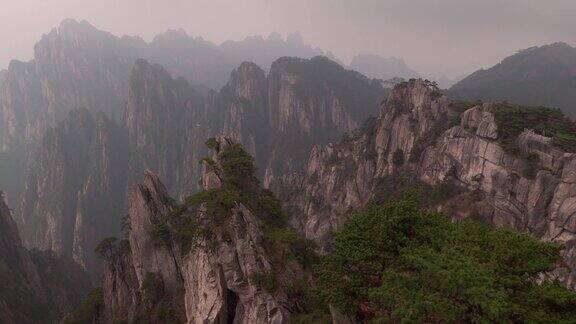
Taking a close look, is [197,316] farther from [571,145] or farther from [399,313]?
[571,145]

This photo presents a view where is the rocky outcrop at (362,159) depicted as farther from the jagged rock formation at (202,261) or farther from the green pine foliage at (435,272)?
the green pine foliage at (435,272)

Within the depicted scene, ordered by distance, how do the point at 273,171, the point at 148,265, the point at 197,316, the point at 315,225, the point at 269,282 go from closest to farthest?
1. the point at 269,282
2. the point at 197,316
3. the point at 148,265
4. the point at 315,225
5. the point at 273,171

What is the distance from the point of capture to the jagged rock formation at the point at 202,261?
34562 millimetres

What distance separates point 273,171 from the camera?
200 meters

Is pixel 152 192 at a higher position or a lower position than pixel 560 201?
higher

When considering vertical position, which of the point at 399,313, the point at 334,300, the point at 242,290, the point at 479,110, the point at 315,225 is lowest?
the point at 315,225

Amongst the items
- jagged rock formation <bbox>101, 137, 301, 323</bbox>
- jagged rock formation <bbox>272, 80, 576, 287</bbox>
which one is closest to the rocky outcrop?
jagged rock formation <bbox>272, 80, 576, 287</bbox>

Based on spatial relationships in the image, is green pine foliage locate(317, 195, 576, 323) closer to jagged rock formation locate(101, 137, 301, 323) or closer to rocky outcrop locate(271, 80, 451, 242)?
jagged rock formation locate(101, 137, 301, 323)

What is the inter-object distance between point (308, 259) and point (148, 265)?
70.1 feet

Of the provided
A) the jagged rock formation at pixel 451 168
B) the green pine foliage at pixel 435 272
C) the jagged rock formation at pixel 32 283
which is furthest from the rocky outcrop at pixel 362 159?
the green pine foliage at pixel 435 272

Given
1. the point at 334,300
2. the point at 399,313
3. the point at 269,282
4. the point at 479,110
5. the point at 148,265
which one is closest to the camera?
the point at 399,313

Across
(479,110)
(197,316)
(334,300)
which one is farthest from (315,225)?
(334,300)

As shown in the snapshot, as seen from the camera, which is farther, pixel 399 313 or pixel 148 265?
pixel 148 265

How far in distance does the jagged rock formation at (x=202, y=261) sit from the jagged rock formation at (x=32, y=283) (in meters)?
39.9
